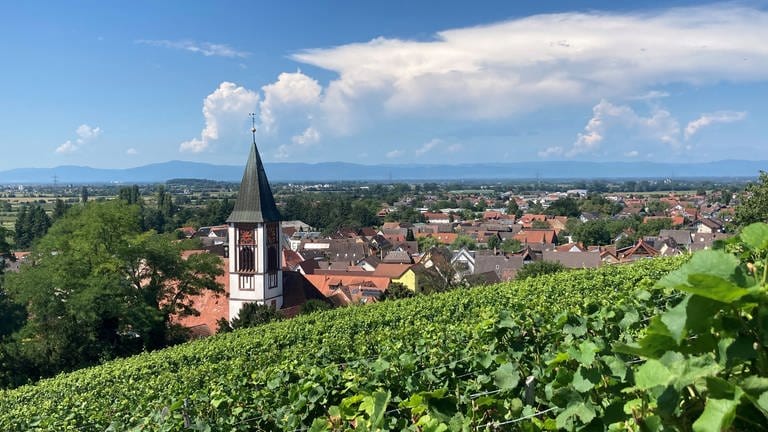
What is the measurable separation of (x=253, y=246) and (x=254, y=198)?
2.87 m

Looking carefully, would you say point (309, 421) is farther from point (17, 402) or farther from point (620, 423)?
point (17, 402)

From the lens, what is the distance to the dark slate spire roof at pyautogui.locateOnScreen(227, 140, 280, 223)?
113 ft

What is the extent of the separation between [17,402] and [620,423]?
17439 mm

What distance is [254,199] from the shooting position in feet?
115

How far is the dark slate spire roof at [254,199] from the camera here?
3459 cm

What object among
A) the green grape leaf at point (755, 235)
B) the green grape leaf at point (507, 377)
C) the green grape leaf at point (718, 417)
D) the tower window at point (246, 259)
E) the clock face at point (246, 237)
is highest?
the green grape leaf at point (755, 235)

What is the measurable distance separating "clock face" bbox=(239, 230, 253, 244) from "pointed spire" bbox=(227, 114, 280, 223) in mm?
717

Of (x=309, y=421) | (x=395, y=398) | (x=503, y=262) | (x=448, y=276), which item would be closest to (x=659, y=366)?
(x=395, y=398)

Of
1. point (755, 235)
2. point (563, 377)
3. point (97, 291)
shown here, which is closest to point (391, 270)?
point (97, 291)

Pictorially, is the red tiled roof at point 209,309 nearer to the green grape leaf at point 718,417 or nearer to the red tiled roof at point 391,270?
the red tiled roof at point 391,270

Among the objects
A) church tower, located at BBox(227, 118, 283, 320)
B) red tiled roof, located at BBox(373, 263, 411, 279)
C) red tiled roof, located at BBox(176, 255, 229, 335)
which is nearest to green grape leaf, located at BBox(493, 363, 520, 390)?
church tower, located at BBox(227, 118, 283, 320)

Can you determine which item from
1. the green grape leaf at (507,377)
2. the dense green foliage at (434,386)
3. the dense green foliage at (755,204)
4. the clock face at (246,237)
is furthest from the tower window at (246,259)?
the green grape leaf at (507,377)

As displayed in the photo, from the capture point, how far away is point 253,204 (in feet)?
114

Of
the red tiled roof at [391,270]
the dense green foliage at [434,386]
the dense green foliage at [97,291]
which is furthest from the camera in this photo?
the red tiled roof at [391,270]
